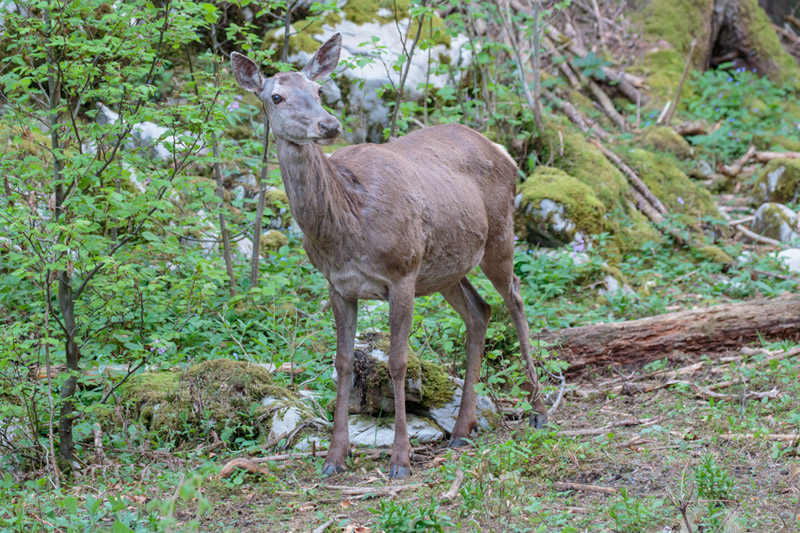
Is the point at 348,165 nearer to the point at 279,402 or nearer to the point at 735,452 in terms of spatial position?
the point at 279,402

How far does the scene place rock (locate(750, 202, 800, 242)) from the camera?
36.1ft

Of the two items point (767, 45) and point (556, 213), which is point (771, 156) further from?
point (556, 213)

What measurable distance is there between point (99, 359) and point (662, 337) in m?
5.02

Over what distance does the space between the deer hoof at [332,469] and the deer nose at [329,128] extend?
219cm

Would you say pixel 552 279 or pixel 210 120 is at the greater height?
pixel 210 120

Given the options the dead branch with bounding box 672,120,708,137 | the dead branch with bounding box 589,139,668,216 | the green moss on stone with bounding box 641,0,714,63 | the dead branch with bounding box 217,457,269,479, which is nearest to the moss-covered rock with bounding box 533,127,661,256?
the dead branch with bounding box 589,139,668,216

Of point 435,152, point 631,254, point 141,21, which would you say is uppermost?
point 141,21

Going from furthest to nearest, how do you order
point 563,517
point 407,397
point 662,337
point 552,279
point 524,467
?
point 552,279
point 662,337
point 407,397
point 524,467
point 563,517

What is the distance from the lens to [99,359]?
610 cm

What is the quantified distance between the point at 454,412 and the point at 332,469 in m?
1.39

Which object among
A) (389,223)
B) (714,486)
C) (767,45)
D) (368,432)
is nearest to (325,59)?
(389,223)

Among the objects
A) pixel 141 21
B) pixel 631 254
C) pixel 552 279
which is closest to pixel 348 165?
pixel 141 21

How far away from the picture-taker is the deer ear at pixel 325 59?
5.38 m

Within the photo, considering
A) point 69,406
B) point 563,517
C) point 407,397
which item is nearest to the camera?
point 563,517
